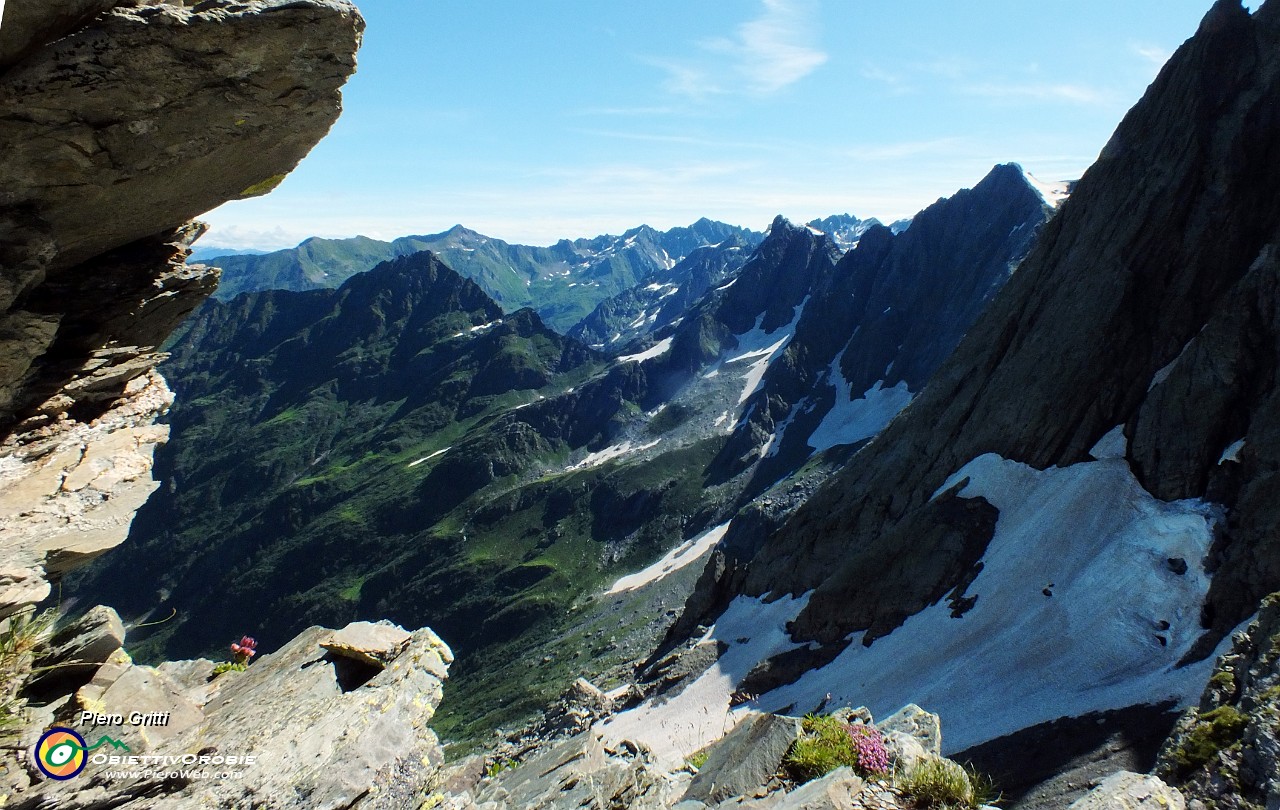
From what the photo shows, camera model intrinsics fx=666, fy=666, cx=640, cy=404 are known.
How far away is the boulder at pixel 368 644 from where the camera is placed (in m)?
14.6

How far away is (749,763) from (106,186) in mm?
18341

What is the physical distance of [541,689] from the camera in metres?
125

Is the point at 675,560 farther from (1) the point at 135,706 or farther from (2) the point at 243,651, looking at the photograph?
(1) the point at 135,706

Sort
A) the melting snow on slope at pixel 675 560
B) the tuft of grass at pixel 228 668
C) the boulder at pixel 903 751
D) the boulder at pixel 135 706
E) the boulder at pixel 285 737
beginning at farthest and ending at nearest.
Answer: the melting snow on slope at pixel 675 560 < the tuft of grass at pixel 228 668 < the boulder at pixel 903 751 < the boulder at pixel 135 706 < the boulder at pixel 285 737

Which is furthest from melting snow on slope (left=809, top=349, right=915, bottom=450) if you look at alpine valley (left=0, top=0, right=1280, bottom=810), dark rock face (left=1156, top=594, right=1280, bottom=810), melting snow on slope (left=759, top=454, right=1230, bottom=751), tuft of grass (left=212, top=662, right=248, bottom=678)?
tuft of grass (left=212, top=662, right=248, bottom=678)

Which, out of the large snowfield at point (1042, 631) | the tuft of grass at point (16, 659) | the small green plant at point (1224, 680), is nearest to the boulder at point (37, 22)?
the tuft of grass at point (16, 659)

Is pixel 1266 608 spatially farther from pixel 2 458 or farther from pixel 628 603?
pixel 628 603

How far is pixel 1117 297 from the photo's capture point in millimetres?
55594

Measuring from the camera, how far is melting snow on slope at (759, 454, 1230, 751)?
128 ft

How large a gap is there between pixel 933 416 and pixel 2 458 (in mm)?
71889

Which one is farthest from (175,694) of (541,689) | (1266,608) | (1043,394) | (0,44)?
(541,689)

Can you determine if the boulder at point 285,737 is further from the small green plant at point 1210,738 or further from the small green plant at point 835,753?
the small green plant at point 1210,738

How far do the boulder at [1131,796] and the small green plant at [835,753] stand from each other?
3.57m

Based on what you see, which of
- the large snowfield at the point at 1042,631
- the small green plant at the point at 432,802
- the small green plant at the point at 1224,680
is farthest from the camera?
the large snowfield at the point at 1042,631
